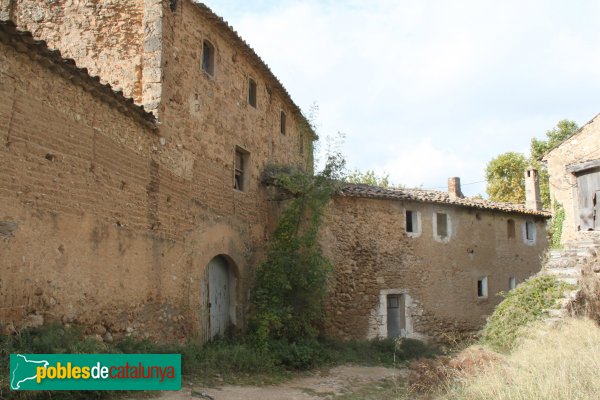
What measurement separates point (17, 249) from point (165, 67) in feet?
16.5

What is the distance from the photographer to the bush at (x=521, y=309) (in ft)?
33.1

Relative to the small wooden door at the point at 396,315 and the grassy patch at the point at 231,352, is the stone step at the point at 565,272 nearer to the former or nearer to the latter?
the grassy patch at the point at 231,352

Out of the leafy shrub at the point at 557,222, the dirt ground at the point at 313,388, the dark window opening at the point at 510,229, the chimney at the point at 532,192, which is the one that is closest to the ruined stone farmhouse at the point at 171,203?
the dark window opening at the point at 510,229

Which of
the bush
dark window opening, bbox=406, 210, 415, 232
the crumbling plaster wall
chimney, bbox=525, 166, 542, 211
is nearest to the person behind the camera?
the crumbling plaster wall

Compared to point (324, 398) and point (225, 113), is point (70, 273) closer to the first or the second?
point (324, 398)

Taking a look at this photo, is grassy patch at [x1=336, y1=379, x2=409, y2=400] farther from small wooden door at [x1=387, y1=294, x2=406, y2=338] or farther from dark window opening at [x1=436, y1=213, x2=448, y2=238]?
dark window opening at [x1=436, y1=213, x2=448, y2=238]

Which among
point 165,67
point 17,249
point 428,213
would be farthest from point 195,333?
point 428,213

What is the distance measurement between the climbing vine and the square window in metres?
7.59

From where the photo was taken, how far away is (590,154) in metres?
15.4

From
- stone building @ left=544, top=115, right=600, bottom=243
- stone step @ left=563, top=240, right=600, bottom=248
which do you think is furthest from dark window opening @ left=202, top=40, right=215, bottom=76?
stone building @ left=544, top=115, right=600, bottom=243

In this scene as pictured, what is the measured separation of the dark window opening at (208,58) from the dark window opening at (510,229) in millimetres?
12762

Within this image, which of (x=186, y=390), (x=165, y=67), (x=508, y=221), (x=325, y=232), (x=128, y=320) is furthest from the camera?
(x=508, y=221)

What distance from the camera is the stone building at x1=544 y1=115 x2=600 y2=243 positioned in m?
15.0

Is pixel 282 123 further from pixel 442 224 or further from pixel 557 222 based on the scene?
pixel 557 222
